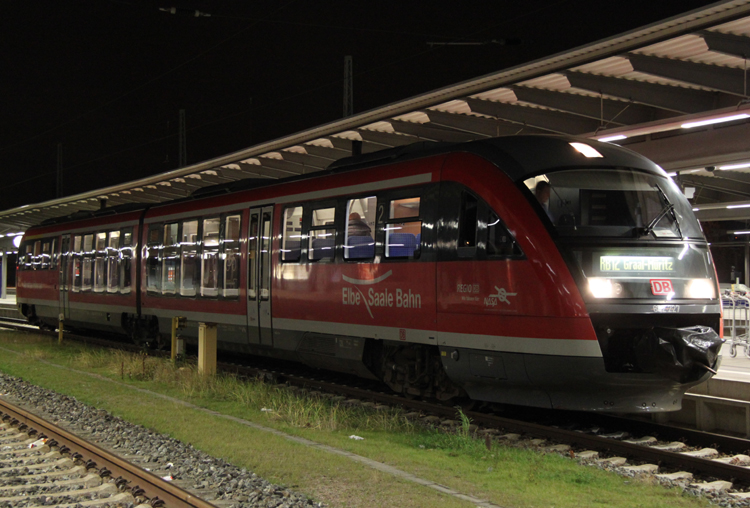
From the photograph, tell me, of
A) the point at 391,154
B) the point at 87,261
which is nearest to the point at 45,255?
the point at 87,261

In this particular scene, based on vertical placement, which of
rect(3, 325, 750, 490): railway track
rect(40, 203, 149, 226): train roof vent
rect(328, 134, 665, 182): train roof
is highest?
rect(40, 203, 149, 226): train roof vent

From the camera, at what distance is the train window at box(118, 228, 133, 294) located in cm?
1897

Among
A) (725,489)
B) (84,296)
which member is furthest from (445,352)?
(84,296)

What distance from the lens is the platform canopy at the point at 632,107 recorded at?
9.31 metres

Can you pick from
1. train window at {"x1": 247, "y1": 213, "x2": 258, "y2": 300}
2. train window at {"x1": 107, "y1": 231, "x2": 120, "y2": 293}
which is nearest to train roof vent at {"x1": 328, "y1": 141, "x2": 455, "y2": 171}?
train window at {"x1": 247, "y1": 213, "x2": 258, "y2": 300}

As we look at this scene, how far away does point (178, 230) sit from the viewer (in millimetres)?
16875

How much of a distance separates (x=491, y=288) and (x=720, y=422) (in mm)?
3767

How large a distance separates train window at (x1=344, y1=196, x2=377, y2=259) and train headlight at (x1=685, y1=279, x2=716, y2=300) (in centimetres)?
431

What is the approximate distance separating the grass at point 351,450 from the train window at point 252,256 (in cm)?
186

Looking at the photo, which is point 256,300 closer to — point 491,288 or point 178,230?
point 178,230

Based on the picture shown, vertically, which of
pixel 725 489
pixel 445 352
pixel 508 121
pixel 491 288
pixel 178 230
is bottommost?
pixel 725 489

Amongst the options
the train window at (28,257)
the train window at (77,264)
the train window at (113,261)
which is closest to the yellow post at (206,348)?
the train window at (113,261)

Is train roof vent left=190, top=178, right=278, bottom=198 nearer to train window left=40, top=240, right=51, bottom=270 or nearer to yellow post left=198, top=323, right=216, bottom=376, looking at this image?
yellow post left=198, top=323, right=216, bottom=376

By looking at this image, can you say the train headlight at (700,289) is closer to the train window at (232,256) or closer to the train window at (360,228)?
the train window at (360,228)
